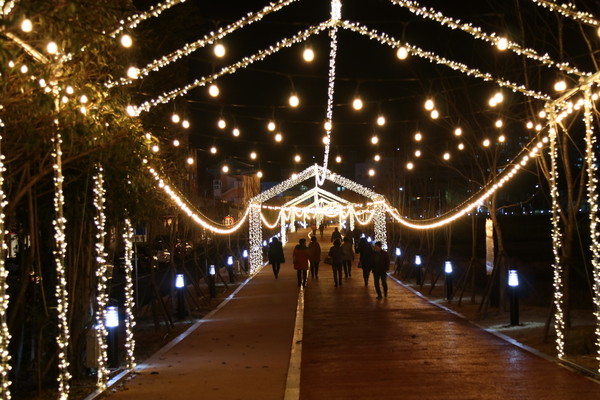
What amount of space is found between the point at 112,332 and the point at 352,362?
148 inches

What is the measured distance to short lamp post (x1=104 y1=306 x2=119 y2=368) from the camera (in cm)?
1166

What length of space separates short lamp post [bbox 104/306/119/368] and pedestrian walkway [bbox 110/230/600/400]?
61 centimetres

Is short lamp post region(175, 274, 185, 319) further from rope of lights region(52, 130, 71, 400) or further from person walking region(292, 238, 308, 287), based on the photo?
rope of lights region(52, 130, 71, 400)

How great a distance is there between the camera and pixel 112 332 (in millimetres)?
11828

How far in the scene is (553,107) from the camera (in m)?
12.0

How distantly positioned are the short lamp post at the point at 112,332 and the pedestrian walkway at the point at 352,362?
1.99 ft

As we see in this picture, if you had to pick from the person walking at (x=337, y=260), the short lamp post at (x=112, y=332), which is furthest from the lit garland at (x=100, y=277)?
the person walking at (x=337, y=260)

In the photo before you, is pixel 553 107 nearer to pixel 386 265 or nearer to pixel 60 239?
pixel 60 239

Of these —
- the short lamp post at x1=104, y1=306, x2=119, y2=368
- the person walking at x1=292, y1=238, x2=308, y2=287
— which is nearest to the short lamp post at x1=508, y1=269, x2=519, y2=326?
the short lamp post at x1=104, y1=306, x2=119, y2=368

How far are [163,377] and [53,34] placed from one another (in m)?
5.58

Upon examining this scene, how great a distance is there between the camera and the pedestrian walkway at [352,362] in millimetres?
9672

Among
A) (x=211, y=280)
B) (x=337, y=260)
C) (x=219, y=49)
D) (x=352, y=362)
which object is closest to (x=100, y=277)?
(x=219, y=49)

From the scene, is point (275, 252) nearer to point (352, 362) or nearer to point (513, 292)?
point (513, 292)

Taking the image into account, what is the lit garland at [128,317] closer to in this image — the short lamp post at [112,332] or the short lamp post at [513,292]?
the short lamp post at [112,332]
